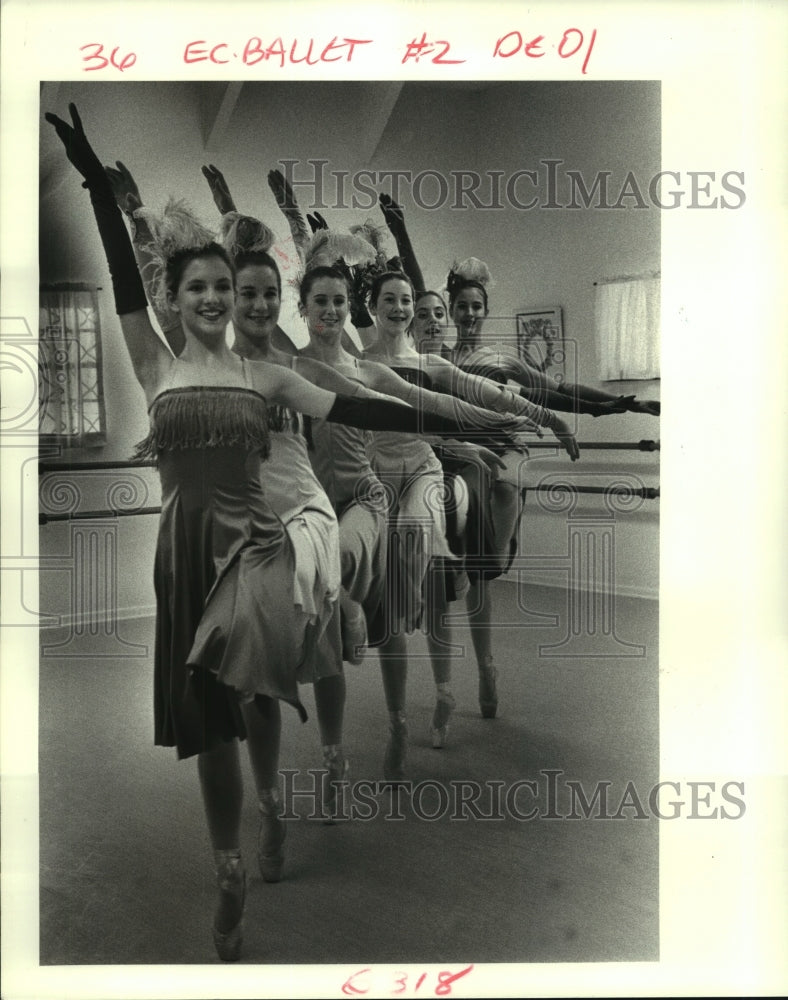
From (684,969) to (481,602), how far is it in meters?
0.93

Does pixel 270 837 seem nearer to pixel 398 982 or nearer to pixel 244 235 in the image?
pixel 398 982

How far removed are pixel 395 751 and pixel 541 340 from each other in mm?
920

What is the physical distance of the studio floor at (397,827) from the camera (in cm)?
226

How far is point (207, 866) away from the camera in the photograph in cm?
226

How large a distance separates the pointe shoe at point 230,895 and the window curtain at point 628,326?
1280 millimetres

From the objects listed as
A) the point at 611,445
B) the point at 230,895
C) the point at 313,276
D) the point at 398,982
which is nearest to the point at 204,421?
the point at 313,276

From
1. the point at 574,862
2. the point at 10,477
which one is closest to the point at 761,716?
the point at 574,862

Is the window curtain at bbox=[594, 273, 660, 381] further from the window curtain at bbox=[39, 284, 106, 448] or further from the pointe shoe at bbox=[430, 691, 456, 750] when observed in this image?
the window curtain at bbox=[39, 284, 106, 448]

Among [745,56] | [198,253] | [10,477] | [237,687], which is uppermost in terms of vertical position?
[745,56]

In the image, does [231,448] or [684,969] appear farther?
[684,969]

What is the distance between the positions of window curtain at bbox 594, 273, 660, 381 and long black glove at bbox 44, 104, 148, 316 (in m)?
0.94

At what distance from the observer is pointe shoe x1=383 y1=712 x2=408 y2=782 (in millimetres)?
A: 2281

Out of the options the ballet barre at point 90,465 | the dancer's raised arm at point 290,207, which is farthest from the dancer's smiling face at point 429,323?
the ballet barre at point 90,465

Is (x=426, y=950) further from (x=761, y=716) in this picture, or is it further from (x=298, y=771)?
(x=761, y=716)
